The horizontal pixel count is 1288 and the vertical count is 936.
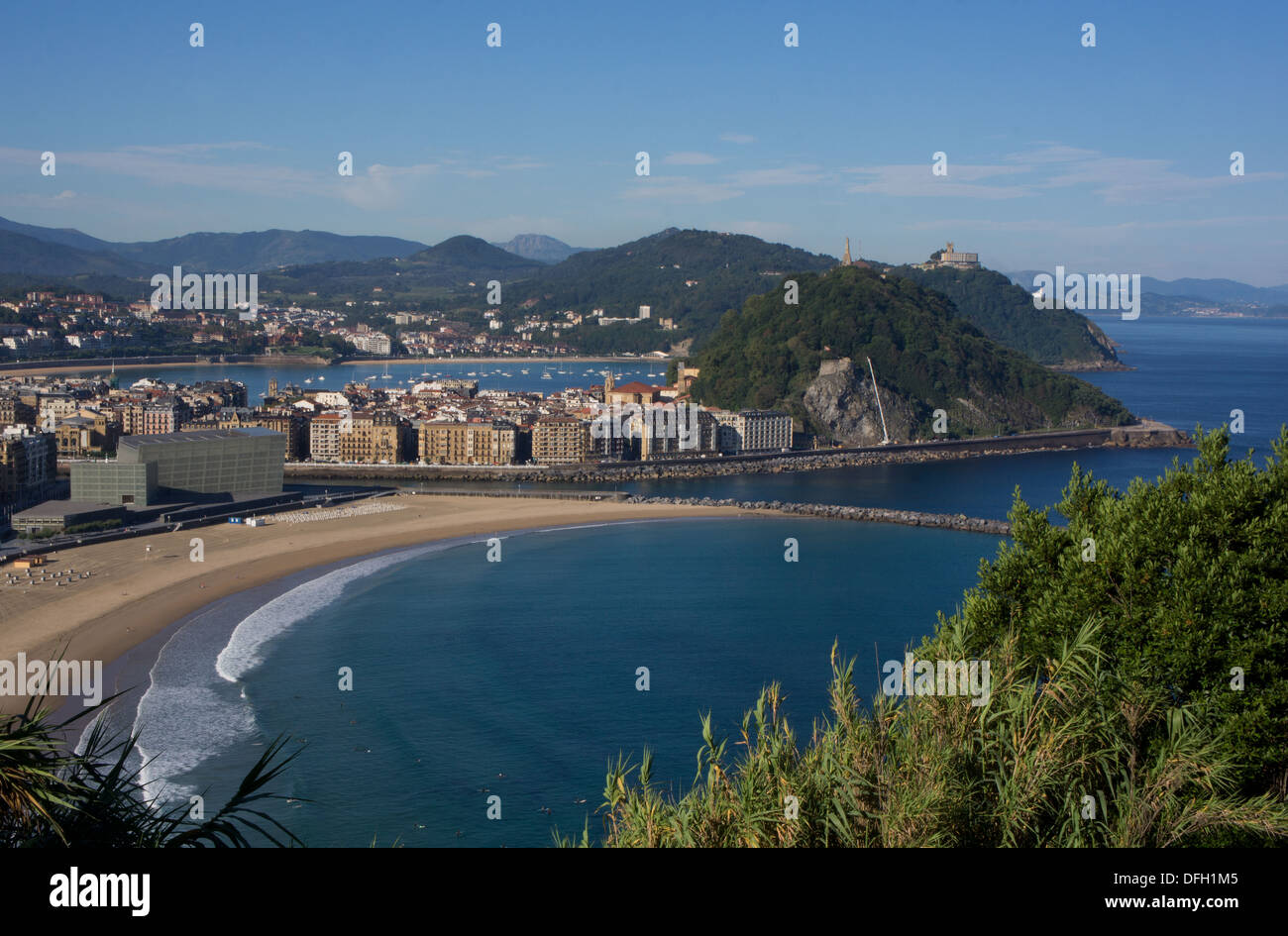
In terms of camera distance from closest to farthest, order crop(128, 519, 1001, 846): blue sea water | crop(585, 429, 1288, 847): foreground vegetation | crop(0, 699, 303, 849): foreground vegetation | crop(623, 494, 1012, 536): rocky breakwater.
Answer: crop(0, 699, 303, 849): foreground vegetation → crop(585, 429, 1288, 847): foreground vegetation → crop(128, 519, 1001, 846): blue sea water → crop(623, 494, 1012, 536): rocky breakwater

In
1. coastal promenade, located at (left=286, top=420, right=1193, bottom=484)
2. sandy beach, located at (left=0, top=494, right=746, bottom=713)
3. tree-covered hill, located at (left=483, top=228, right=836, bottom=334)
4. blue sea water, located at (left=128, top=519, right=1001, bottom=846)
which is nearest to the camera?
blue sea water, located at (left=128, top=519, right=1001, bottom=846)

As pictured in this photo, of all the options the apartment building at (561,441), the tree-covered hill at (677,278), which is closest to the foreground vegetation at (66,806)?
the apartment building at (561,441)

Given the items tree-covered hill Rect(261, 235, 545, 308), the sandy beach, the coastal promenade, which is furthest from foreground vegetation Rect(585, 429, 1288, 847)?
tree-covered hill Rect(261, 235, 545, 308)

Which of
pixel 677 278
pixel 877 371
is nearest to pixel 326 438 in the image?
pixel 877 371

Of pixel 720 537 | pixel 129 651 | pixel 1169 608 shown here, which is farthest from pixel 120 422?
pixel 1169 608

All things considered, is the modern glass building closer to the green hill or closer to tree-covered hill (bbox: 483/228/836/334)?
the green hill

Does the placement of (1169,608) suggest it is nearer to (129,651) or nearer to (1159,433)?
(129,651)

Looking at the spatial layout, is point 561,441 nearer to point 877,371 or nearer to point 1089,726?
point 877,371
